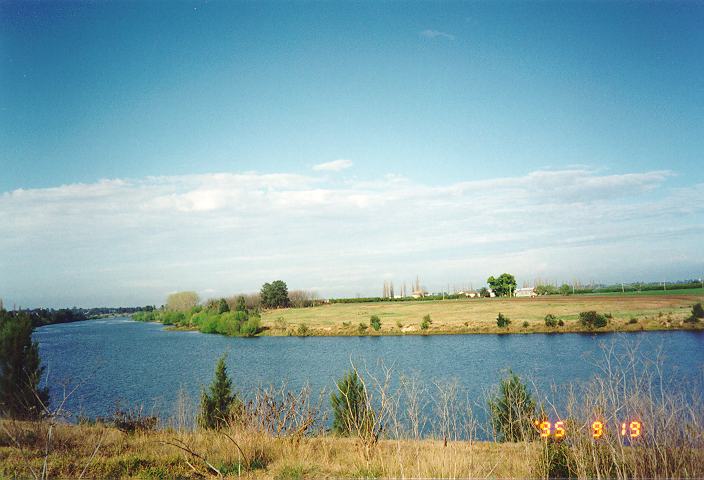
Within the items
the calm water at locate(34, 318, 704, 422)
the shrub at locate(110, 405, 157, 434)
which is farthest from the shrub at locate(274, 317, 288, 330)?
the shrub at locate(110, 405, 157, 434)

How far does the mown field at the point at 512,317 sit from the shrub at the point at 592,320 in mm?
696

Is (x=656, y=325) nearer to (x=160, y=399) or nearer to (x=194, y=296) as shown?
(x=160, y=399)

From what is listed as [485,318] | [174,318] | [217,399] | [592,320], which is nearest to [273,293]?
[174,318]

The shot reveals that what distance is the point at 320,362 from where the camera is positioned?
40.9 m

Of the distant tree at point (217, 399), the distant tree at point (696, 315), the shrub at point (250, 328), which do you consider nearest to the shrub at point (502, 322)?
the distant tree at point (696, 315)

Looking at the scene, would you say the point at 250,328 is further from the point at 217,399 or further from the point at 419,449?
the point at 419,449

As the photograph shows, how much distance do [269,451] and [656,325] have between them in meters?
57.8

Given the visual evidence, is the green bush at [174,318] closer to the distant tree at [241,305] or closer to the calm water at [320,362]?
the distant tree at [241,305]

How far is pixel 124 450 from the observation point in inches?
357

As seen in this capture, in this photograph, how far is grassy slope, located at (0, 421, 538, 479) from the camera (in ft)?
22.7

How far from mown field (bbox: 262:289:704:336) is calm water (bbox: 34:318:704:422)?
11.7ft

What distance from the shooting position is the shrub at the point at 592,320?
54062 millimetres

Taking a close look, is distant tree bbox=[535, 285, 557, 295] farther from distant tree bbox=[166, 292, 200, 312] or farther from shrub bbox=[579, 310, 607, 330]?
distant tree bbox=[166, 292, 200, 312]

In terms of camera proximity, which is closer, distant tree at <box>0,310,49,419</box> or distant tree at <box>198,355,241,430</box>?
distant tree at <box>0,310,49,419</box>
